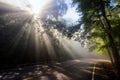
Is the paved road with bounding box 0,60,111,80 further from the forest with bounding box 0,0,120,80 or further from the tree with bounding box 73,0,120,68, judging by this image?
the tree with bounding box 73,0,120,68

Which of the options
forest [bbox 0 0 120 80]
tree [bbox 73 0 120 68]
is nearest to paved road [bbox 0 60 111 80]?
forest [bbox 0 0 120 80]

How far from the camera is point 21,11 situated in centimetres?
4041

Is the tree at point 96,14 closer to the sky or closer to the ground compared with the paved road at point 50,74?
closer to the sky

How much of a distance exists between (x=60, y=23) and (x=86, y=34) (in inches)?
1101

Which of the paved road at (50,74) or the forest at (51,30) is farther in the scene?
the forest at (51,30)

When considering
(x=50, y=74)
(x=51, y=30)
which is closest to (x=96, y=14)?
(x=50, y=74)

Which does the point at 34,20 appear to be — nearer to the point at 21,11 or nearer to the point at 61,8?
the point at 21,11

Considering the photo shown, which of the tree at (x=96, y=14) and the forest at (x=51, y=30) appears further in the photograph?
the forest at (x=51, y=30)

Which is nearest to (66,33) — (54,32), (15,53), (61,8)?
(15,53)

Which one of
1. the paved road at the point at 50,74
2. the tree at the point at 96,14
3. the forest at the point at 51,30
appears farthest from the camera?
the forest at the point at 51,30

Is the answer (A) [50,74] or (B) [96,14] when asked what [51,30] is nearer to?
(B) [96,14]

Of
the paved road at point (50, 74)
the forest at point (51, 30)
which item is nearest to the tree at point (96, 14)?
the forest at point (51, 30)

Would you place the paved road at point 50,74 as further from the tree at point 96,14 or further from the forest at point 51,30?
the tree at point 96,14

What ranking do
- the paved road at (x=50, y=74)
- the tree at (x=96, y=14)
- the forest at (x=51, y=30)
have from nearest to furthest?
the paved road at (x=50, y=74), the tree at (x=96, y=14), the forest at (x=51, y=30)
